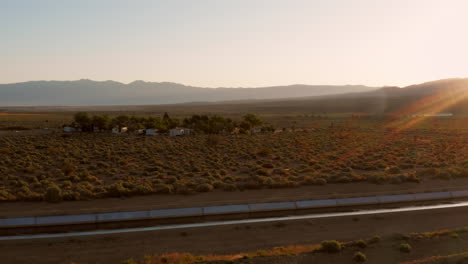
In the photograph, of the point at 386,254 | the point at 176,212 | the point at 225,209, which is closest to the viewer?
the point at 386,254

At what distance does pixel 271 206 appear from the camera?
18672mm

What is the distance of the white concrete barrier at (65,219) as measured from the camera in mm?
16125

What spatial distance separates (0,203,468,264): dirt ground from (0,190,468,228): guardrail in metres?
2.08

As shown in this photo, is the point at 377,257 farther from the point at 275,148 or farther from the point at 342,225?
the point at 275,148

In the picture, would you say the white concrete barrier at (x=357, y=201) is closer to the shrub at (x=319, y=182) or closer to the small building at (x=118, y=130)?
the shrub at (x=319, y=182)

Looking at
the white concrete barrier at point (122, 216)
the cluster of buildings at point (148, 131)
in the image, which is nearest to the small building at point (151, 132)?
the cluster of buildings at point (148, 131)

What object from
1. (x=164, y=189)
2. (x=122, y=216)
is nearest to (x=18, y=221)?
(x=122, y=216)

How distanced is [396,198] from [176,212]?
11157 millimetres

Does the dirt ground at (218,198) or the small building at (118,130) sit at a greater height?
the small building at (118,130)

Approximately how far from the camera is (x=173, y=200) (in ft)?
64.2

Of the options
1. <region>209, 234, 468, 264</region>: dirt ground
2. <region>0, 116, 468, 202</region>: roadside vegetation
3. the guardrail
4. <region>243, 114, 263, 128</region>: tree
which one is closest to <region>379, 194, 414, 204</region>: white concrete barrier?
the guardrail

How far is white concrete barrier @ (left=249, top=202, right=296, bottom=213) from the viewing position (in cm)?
1838

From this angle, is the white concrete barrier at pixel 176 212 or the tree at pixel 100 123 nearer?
the white concrete barrier at pixel 176 212

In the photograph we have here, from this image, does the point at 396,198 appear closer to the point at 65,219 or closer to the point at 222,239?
the point at 222,239
